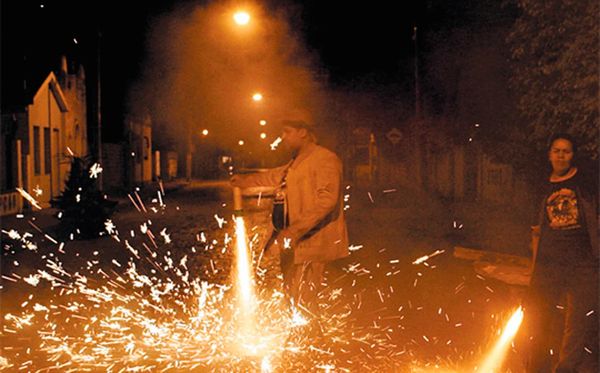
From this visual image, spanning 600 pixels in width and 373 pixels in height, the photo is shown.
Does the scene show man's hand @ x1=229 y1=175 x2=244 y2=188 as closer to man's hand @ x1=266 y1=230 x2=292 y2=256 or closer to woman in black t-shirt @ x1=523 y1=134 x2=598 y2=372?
man's hand @ x1=266 y1=230 x2=292 y2=256

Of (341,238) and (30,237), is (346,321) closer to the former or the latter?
(341,238)

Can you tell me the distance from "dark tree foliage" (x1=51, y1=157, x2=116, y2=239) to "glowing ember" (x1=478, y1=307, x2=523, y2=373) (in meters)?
10.7

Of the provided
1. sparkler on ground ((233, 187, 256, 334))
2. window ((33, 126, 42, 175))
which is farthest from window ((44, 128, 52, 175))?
sparkler on ground ((233, 187, 256, 334))

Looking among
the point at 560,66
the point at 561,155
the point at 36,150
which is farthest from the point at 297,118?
the point at 36,150

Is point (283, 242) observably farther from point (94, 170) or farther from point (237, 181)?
point (94, 170)

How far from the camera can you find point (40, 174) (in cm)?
2381

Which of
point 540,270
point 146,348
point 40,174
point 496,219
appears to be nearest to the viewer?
point 540,270

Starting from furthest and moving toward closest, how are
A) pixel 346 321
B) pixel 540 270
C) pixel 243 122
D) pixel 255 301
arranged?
pixel 243 122, pixel 255 301, pixel 346 321, pixel 540 270

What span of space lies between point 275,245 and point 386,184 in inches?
1402

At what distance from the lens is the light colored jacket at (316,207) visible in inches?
188

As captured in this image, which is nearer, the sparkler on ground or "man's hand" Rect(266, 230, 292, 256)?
"man's hand" Rect(266, 230, 292, 256)

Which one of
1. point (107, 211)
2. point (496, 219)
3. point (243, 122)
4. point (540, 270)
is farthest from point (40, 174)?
point (243, 122)

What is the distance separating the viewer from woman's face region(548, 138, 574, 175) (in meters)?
4.52

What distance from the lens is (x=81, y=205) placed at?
14.7 metres
